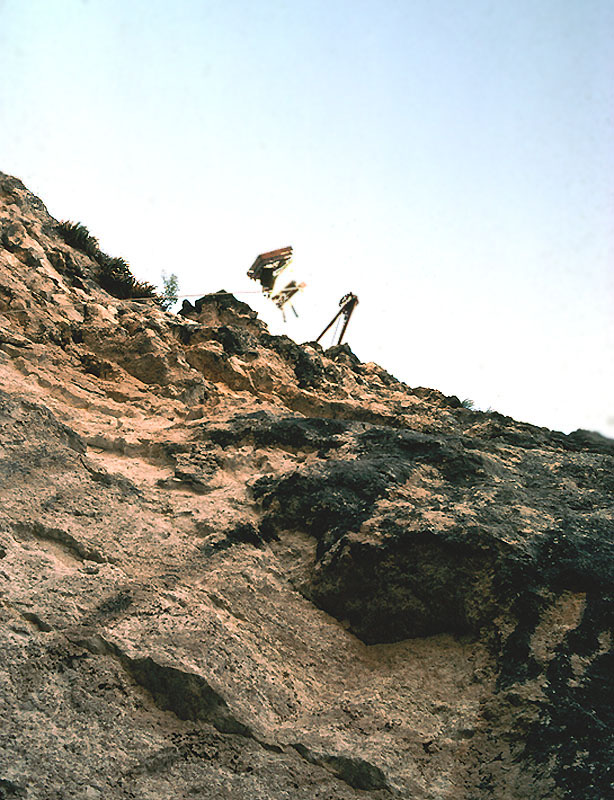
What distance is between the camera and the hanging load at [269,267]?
31.4 feet

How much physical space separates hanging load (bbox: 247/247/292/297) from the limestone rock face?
16.5ft

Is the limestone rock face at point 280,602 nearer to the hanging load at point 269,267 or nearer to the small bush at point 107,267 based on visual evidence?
the small bush at point 107,267

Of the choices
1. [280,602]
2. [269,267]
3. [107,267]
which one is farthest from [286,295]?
[280,602]

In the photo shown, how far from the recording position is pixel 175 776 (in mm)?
2119

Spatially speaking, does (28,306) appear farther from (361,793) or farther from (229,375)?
(361,793)

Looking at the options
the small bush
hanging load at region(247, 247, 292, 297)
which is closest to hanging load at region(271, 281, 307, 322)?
hanging load at region(247, 247, 292, 297)

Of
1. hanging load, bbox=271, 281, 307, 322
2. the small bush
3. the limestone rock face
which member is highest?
hanging load, bbox=271, 281, 307, 322

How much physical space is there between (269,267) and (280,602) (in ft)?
23.6

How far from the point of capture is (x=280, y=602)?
10.2 feet

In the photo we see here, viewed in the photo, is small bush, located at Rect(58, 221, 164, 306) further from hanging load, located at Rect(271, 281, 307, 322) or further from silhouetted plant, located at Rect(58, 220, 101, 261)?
hanging load, located at Rect(271, 281, 307, 322)

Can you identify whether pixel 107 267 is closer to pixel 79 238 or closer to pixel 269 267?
pixel 79 238

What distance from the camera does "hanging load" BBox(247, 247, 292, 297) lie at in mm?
9562

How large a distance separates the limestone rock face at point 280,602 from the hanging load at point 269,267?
198 inches

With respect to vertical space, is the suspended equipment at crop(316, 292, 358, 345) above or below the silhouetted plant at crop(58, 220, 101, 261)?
above
